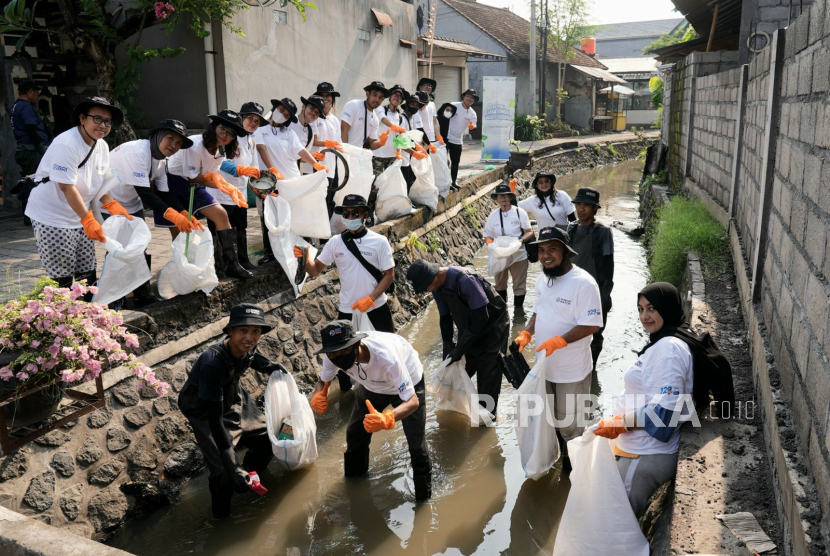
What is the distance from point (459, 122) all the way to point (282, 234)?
20.7ft

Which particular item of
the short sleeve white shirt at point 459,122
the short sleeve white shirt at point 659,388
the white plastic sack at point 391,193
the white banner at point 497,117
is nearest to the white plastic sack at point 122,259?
the short sleeve white shirt at point 659,388

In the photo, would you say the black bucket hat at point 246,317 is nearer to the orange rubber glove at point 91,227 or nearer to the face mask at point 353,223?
the orange rubber glove at point 91,227

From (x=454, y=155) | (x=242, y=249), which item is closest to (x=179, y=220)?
(x=242, y=249)

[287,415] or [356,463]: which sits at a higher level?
[287,415]

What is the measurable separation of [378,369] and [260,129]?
373cm

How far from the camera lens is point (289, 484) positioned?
5375mm

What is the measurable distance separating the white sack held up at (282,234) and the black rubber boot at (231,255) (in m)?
0.38

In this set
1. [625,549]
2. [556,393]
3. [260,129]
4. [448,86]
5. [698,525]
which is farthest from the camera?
[448,86]

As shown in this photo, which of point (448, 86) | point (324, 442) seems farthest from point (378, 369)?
point (448, 86)

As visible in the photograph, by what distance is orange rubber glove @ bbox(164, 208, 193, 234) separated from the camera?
18.2 ft

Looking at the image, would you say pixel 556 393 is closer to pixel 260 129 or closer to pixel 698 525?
pixel 698 525

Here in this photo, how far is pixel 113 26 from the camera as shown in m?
9.36

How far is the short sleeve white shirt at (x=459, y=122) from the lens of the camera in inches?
485

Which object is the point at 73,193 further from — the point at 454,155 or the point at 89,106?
the point at 454,155
